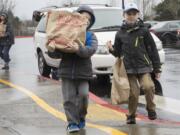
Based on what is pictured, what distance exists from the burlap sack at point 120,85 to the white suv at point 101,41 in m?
3.96

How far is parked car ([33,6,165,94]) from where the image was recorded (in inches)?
474

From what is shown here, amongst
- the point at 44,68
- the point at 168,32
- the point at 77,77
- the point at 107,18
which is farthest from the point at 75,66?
the point at 168,32

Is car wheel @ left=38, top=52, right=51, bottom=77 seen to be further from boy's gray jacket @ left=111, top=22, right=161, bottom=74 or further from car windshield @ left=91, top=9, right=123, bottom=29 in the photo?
boy's gray jacket @ left=111, top=22, right=161, bottom=74

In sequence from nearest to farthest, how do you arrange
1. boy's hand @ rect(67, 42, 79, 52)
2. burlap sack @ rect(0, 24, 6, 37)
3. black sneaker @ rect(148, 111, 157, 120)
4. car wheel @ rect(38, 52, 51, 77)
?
boy's hand @ rect(67, 42, 79, 52)
black sneaker @ rect(148, 111, 157, 120)
car wheel @ rect(38, 52, 51, 77)
burlap sack @ rect(0, 24, 6, 37)

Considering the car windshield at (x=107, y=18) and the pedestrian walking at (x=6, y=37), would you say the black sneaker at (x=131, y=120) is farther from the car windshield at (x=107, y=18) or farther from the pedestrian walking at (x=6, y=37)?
the pedestrian walking at (x=6, y=37)

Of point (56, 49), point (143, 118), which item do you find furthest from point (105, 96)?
point (56, 49)

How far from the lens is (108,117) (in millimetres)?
8219

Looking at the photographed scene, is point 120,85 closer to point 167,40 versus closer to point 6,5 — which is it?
point 167,40

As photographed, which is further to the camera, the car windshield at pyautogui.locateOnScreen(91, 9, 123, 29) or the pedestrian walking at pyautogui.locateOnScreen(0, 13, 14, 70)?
the pedestrian walking at pyautogui.locateOnScreen(0, 13, 14, 70)

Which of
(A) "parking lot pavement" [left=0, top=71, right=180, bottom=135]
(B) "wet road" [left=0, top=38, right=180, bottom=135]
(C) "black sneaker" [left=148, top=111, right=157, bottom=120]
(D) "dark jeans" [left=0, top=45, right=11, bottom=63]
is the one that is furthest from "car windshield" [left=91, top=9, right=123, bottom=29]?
(C) "black sneaker" [left=148, top=111, right=157, bottom=120]

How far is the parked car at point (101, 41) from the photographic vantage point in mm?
12039

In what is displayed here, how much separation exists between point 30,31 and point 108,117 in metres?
58.9

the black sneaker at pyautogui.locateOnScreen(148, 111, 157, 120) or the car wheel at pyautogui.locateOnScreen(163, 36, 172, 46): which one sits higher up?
the black sneaker at pyautogui.locateOnScreen(148, 111, 157, 120)

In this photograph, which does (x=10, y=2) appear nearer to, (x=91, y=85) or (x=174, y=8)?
(x=174, y=8)
